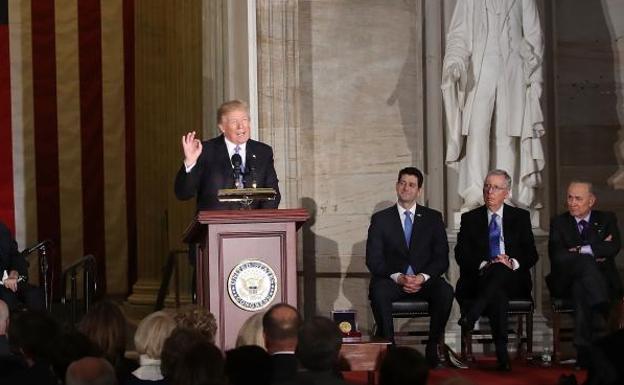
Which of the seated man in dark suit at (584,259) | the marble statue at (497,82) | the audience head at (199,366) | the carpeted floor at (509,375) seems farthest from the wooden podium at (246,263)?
the marble statue at (497,82)

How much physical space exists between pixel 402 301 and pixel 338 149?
5.93 ft

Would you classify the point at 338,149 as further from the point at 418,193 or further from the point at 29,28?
the point at 29,28

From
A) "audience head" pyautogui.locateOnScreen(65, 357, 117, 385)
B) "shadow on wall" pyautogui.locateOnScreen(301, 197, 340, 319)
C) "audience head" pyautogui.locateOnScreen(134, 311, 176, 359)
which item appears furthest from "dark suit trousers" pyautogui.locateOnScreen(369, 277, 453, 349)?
"audience head" pyautogui.locateOnScreen(65, 357, 117, 385)

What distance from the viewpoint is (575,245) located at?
916 cm

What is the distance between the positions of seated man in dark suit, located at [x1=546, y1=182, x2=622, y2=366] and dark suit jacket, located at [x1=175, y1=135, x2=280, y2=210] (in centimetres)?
215

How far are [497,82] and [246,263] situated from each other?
3.18 metres

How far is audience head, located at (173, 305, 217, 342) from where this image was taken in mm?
5703

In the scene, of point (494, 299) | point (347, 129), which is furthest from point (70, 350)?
point (347, 129)

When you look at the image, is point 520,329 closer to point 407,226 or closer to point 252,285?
point 407,226

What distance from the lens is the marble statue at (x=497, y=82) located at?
9734mm

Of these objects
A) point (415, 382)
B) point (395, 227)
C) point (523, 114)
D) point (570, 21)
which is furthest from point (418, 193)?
point (415, 382)

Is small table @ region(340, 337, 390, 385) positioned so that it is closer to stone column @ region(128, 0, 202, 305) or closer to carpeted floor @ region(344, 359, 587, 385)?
carpeted floor @ region(344, 359, 587, 385)

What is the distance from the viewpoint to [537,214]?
988 centimetres

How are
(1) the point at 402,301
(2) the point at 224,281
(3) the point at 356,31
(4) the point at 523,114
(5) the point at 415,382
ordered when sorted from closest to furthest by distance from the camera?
(5) the point at 415,382, (2) the point at 224,281, (1) the point at 402,301, (4) the point at 523,114, (3) the point at 356,31
